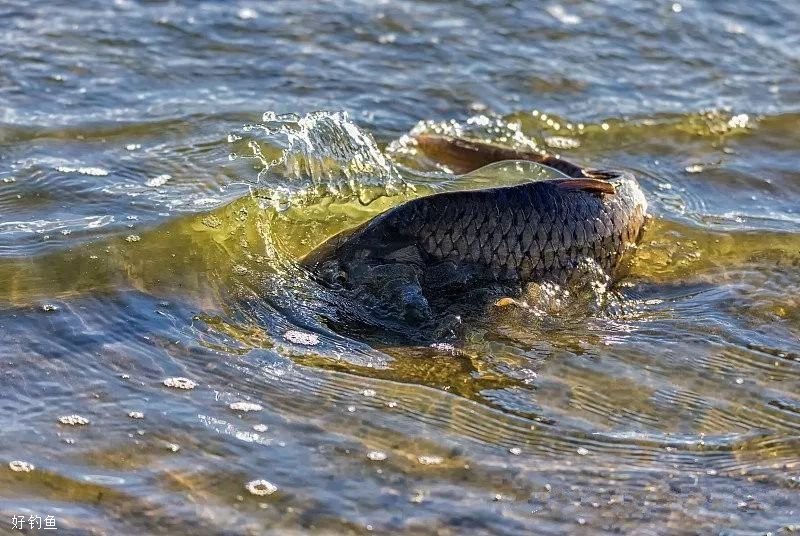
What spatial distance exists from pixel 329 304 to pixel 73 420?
4.21 feet

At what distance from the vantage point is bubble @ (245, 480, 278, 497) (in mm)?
3906

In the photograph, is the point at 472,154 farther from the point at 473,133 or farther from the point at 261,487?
the point at 261,487

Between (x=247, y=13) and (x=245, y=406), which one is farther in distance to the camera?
(x=247, y=13)

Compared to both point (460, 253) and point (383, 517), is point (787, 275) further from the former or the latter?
point (383, 517)

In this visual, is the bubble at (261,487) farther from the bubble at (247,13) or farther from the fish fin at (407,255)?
the bubble at (247,13)

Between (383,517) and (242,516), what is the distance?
1.56 feet

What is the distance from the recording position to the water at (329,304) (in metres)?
3.99

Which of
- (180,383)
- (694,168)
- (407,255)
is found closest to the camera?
(180,383)

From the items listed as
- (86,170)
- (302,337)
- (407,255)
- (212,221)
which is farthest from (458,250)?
(86,170)

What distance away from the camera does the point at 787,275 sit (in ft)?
18.9

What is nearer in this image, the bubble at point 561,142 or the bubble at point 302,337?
the bubble at point 302,337

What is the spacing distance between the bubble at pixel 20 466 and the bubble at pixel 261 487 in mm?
772

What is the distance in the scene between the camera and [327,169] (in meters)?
6.13

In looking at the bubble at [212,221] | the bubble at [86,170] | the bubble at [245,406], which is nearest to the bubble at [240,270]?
the bubble at [212,221]
